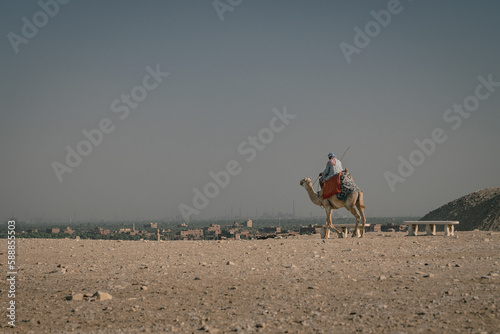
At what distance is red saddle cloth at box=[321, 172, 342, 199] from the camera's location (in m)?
19.5

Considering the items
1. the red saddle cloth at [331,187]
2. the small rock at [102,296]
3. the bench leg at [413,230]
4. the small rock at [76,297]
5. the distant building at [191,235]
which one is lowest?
the distant building at [191,235]

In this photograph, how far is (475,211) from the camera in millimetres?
30766

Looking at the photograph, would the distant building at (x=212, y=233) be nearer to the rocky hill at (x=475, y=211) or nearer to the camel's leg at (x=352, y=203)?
the rocky hill at (x=475, y=211)

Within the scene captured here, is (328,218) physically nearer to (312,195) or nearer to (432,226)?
(312,195)

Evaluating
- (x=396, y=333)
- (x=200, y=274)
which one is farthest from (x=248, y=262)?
(x=396, y=333)

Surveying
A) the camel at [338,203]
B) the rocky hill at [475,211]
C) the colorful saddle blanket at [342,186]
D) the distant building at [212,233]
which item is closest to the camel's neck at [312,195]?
the camel at [338,203]

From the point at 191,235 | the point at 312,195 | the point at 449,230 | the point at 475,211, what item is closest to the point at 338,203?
→ the point at 312,195

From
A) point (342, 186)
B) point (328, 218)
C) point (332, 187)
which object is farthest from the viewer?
point (328, 218)

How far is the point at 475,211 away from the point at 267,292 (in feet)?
88.0

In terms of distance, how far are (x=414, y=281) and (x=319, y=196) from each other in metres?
A: 12.6

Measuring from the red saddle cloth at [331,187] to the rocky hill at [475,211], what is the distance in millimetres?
13223

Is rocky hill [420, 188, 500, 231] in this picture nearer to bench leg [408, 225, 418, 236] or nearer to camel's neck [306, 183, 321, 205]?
bench leg [408, 225, 418, 236]

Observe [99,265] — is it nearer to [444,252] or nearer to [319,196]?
[444,252]

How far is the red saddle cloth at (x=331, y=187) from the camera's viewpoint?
1955 cm
